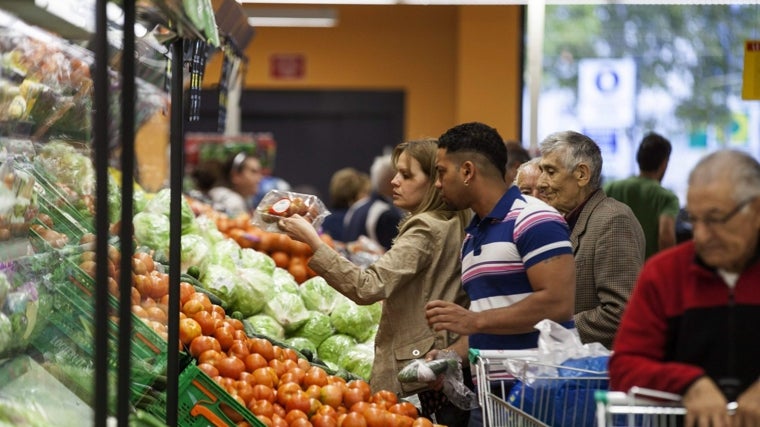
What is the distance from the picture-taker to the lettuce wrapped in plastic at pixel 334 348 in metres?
5.42

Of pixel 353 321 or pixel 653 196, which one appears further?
pixel 653 196

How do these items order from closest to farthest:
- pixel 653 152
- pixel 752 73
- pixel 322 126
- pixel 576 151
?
pixel 576 151 → pixel 752 73 → pixel 653 152 → pixel 322 126

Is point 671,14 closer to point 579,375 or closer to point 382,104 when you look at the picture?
point 382,104

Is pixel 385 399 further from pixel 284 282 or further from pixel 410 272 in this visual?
pixel 284 282

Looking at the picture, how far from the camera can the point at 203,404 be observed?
382 centimetres

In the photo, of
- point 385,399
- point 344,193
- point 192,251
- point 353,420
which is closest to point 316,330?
point 192,251

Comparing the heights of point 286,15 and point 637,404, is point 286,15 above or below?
above

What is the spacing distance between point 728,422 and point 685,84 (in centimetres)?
993

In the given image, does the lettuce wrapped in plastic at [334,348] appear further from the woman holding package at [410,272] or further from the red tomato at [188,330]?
the red tomato at [188,330]

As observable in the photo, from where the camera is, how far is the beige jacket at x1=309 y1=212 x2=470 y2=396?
418cm

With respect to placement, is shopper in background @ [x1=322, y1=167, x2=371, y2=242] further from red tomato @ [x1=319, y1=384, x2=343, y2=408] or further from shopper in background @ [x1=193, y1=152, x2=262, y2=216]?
Result: red tomato @ [x1=319, y1=384, x2=343, y2=408]

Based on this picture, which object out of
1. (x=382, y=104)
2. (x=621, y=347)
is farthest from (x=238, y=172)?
(x=621, y=347)

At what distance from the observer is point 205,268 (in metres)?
5.48

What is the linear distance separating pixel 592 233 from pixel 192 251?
223 centimetres
